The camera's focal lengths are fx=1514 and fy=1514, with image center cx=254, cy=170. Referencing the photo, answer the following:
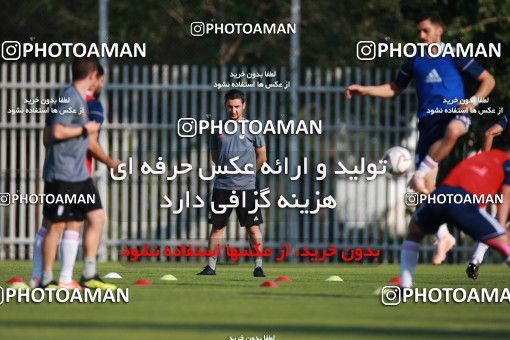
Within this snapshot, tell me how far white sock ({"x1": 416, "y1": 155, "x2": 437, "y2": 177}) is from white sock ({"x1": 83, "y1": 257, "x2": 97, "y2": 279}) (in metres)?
2.89

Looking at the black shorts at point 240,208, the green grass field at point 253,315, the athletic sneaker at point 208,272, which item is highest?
the black shorts at point 240,208

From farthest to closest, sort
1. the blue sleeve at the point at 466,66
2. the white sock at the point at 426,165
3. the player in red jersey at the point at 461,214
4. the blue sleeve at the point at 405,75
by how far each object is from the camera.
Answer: the blue sleeve at the point at 466,66, the blue sleeve at the point at 405,75, the white sock at the point at 426,165, the player in red jersey at the point at 461,214

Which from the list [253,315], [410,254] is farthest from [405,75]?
[253,315]

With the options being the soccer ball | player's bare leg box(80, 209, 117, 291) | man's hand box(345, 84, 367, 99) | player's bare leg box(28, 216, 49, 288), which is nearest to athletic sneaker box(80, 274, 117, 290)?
player's bare leg box(80, 209, 117, 291)

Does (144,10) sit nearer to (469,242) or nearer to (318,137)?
(318,137)

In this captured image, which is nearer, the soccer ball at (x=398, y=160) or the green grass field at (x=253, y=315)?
the green grass field at (x=253, y=315)

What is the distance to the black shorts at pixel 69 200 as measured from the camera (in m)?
10.6

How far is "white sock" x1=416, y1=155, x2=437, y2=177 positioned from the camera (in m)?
12.3

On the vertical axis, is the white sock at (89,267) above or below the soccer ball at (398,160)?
below

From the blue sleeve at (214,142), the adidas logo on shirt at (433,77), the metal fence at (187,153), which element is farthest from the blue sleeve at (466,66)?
the metal fence at (187,153)

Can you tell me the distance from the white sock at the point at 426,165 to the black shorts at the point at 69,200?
9.56ft

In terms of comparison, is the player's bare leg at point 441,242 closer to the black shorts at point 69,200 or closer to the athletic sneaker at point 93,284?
the athletic sneaker at point 93,284

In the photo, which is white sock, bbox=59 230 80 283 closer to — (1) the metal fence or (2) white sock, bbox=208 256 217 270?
(2) white sock, bbox=208 256 217 270

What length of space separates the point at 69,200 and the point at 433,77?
381 cm
